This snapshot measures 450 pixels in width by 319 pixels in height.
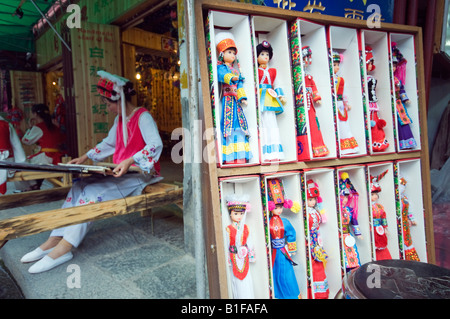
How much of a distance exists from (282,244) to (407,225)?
51.2 inches

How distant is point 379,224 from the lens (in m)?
2.21

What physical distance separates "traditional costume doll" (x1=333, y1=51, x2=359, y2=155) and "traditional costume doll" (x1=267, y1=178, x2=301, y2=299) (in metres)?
0.66

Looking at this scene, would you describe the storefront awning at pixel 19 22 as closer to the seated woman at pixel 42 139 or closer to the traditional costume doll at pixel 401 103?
the seated woman at pixel 42 139

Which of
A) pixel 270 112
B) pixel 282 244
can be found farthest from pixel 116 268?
pixel 270 112

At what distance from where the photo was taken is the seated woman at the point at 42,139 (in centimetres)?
477

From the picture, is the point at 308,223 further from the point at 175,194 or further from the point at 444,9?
the point at 444,9

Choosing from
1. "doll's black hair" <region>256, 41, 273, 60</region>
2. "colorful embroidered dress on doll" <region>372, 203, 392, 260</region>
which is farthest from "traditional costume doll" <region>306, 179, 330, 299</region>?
"doll's black hair" <region>256, 41, 273, 60</region>

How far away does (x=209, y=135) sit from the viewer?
152 cm

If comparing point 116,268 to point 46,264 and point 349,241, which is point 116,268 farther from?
point 349,241

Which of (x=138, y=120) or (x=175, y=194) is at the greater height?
(x=138, y=120)

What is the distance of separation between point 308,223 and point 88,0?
6.17m

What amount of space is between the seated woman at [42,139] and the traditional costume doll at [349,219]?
4.82m

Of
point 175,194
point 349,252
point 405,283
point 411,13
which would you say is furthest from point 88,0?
point 405,283
